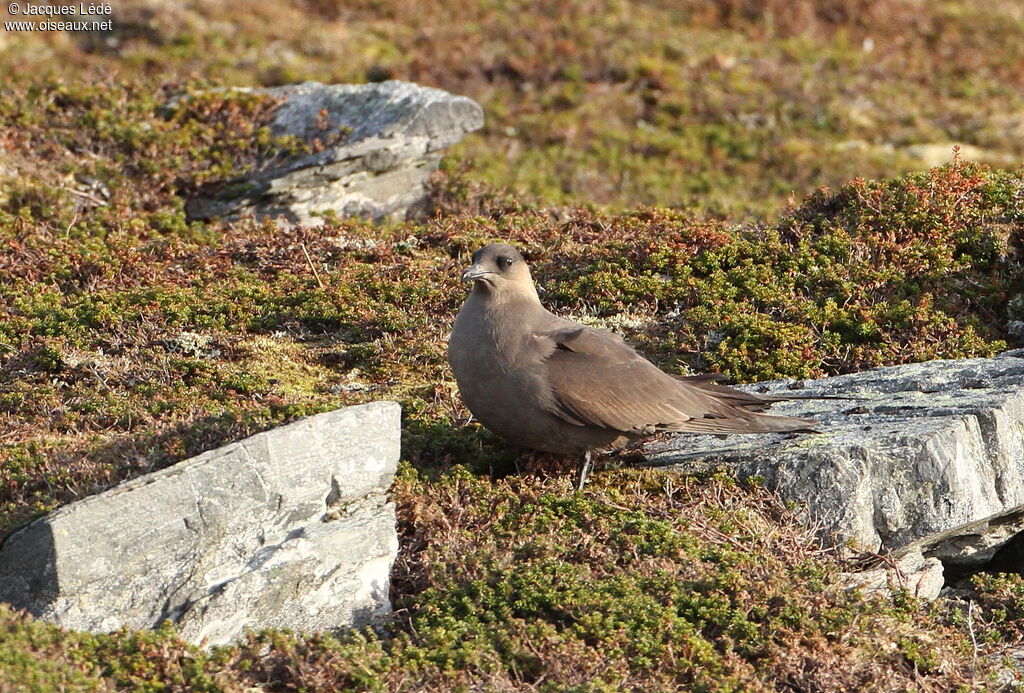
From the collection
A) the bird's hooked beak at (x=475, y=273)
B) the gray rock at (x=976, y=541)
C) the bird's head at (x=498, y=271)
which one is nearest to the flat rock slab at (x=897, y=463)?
the gray rock at (x=976, y=541)

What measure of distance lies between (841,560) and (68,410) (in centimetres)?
521

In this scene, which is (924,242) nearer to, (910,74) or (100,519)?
(100,519)

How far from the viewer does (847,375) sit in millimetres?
8789

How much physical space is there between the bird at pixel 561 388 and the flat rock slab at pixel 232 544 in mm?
797

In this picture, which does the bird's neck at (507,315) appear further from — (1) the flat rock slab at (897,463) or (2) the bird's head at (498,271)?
(1) the flat rock slab at (897,463)

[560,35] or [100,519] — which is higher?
[560,35]

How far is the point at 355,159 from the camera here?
12.2 m

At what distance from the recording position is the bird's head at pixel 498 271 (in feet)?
25.3

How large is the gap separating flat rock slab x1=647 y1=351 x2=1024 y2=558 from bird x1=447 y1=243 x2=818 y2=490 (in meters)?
0.26

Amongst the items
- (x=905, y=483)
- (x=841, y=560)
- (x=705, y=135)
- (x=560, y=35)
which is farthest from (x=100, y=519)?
(x=560, y=35)

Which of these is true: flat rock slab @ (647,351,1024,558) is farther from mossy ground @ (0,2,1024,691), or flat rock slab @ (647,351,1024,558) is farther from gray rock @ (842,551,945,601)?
mossy ground @ (0,2,1024,691)

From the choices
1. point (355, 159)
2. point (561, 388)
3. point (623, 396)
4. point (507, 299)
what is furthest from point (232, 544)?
point (355, 159)

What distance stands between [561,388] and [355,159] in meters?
5.75

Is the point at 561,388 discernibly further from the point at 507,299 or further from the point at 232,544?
the point at 232,544
